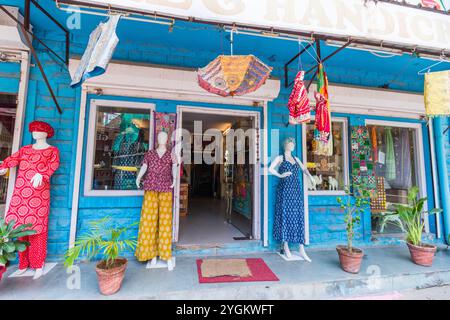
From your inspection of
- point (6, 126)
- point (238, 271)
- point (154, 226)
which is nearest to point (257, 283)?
point (238, 271)

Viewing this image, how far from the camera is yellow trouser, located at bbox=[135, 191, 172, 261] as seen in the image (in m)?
2.74

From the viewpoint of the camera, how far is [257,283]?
2.41 metres

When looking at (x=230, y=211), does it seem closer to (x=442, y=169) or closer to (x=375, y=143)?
(x=375, y=143)

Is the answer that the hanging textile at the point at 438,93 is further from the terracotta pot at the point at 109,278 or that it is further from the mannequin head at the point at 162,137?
the terracotta pot at the point at 109,278

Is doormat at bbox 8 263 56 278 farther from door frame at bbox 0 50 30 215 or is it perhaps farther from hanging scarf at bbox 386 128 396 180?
hanging scarf at bbox 386 128 396 180

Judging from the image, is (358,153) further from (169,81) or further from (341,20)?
(169,81)

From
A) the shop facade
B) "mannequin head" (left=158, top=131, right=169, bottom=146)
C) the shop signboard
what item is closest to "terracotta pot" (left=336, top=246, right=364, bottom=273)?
the shop facade

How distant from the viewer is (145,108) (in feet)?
10.8

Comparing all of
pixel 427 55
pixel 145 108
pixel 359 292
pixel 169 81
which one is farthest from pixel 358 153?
pixel 145 108

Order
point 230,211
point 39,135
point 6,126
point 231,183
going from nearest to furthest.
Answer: point 39,135, point 6,126, point 230,211, point 231,183

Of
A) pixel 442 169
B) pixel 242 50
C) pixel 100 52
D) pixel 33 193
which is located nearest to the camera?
pixel 100 52

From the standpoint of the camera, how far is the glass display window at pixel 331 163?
3816mm

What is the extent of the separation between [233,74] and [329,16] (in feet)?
4.10
